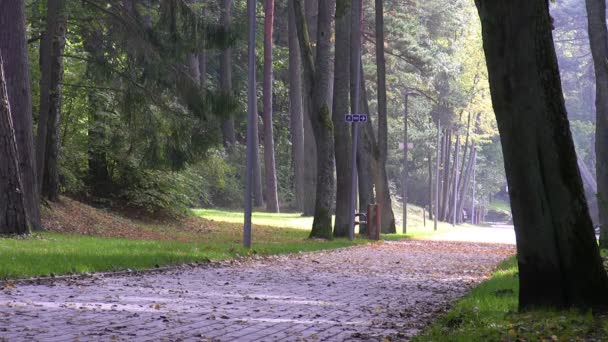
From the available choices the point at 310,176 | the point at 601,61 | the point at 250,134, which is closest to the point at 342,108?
the point at 250,134

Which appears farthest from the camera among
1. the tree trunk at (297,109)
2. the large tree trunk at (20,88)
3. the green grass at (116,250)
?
the tree trunk at (297,109)

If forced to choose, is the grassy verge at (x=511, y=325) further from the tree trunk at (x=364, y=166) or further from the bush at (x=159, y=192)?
the tree trunk at (x=364, y=166)

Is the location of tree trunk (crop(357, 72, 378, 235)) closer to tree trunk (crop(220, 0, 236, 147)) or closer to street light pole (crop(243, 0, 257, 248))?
street light pole (crop(243, 0, 257, 248))

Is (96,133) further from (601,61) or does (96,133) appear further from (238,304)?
(238,304)

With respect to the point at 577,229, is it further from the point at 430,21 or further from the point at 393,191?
the point at 393,191

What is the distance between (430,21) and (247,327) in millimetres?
61450

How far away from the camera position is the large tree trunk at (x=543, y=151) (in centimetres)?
1041

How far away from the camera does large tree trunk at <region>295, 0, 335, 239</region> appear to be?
31562 millimetres

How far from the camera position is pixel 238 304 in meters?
12.6

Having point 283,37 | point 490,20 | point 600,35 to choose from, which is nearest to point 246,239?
point 600,35

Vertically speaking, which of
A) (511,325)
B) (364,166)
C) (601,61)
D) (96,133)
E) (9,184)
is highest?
(601,61)

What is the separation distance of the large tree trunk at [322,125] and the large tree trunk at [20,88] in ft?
29.8

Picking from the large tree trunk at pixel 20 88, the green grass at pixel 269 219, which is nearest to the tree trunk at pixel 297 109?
the green grass at pixel 269 219

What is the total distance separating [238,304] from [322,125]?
1962 cm
